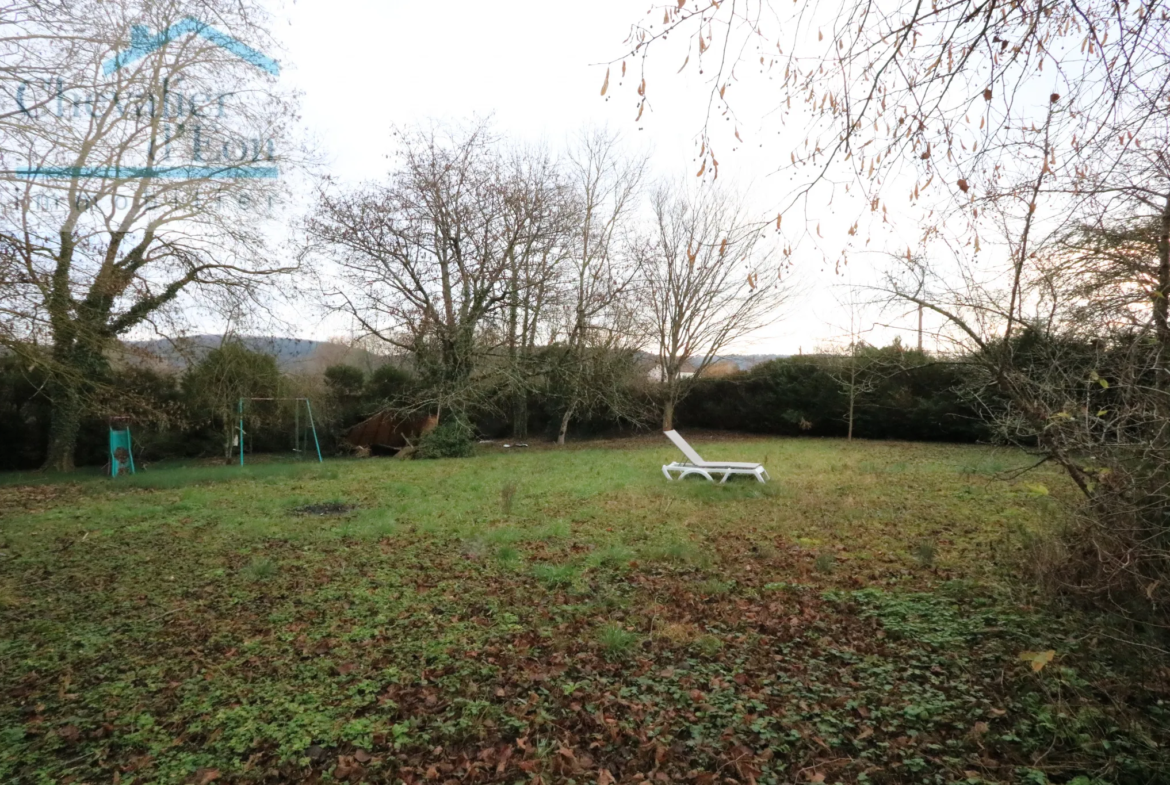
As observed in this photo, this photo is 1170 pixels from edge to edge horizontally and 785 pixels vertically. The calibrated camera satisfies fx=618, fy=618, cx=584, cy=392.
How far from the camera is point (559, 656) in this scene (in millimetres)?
3549

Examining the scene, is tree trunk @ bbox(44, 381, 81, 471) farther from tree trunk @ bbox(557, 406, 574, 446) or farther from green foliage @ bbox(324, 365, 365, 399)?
tree trunk @ bbox(557, 406, 574, 446)

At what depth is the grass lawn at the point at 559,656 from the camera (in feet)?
8.43

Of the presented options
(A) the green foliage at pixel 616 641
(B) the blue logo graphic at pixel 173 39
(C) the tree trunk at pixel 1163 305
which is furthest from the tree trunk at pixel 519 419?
(C) the tree trunk at pixel 1163 305

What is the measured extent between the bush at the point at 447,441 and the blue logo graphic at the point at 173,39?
8.61 m

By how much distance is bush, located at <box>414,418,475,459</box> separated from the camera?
51.3ft

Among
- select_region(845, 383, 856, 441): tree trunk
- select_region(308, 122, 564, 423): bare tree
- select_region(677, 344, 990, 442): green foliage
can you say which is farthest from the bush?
select_region(845, 383, 856, 441): tree trunk

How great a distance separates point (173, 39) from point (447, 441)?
9.69m

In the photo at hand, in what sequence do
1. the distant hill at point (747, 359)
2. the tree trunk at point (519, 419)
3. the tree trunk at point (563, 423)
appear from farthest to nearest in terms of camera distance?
the tree trunk at point (519, 419) → the distant hill at point (747, 359) → the tree trunk at point (563, 423)

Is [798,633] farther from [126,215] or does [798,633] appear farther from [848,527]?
[126,215]

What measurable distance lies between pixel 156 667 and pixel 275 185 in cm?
1226

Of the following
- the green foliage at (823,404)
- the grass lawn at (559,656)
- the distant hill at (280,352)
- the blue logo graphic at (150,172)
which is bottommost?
the grass lawn at (559,656)

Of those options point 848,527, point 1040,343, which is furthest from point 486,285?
point 1040,343

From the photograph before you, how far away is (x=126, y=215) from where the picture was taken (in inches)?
462

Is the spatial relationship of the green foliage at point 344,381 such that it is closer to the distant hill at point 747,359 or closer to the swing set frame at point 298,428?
the swing set frame at point 298,428
